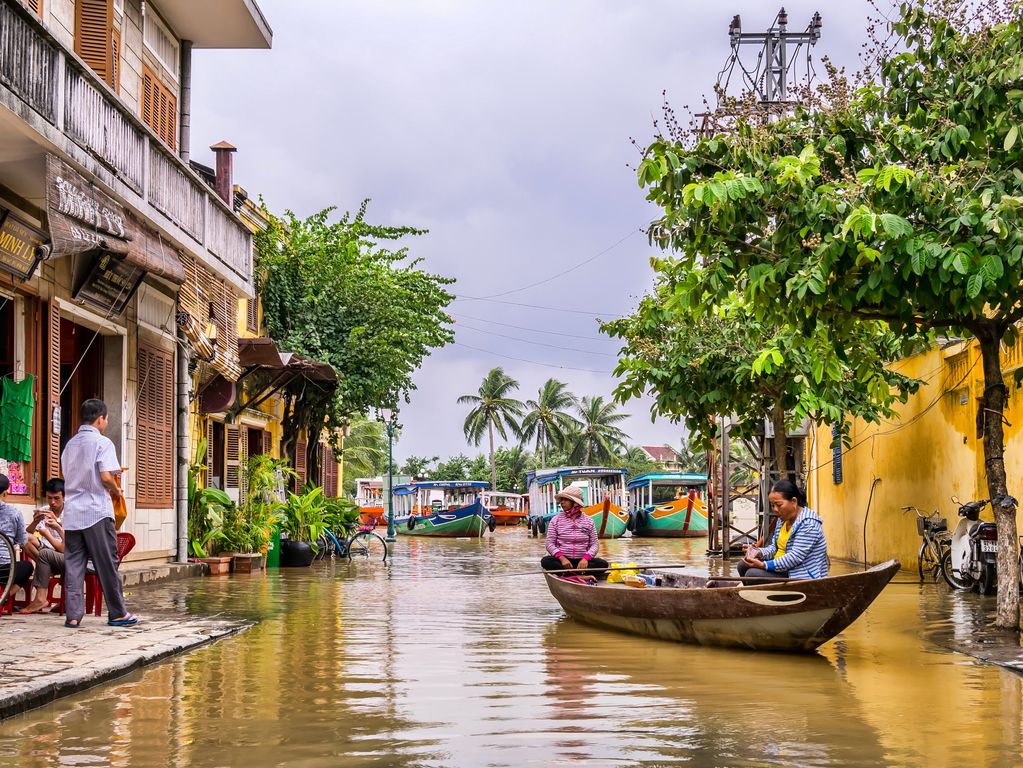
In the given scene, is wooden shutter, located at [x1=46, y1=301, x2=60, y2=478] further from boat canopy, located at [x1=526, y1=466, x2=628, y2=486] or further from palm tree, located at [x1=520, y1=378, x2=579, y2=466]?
palm tree, located at [x1=520, y1=378, x2=579, y2=466]

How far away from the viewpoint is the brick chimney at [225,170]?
23328 mm

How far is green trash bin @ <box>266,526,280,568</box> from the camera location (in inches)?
863

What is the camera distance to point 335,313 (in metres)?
27.7

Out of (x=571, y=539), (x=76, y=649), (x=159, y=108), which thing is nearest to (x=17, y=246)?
(x=76, y=649)

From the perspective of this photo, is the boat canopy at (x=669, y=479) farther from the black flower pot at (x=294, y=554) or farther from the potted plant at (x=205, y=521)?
the potted plant at (x=205, y=521)

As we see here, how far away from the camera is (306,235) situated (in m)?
27.5

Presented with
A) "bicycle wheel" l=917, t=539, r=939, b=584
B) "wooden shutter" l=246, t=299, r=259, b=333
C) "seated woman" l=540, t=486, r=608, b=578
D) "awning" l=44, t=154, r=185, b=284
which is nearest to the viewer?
"awning" l=44, t=154, r=185, b=284

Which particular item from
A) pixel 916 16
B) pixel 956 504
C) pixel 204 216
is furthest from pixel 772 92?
pixel 916 16

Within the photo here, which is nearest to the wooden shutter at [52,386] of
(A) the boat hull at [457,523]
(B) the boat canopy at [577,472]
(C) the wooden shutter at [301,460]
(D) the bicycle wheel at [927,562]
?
(D) the bicycle wheel at [927,562]

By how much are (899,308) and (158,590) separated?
965 centimetres

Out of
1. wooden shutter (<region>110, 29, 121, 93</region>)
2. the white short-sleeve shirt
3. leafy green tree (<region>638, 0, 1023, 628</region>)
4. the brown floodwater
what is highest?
wooden shutter (<region>110, 29, 121, 93</region>)

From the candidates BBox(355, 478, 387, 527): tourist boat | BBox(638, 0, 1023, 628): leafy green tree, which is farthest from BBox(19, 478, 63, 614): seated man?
BBox(355, 478, 387, 527): tourist boat

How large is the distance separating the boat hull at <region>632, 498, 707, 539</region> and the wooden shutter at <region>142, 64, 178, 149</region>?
33.2 meters

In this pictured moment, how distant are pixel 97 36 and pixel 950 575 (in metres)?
12.6
